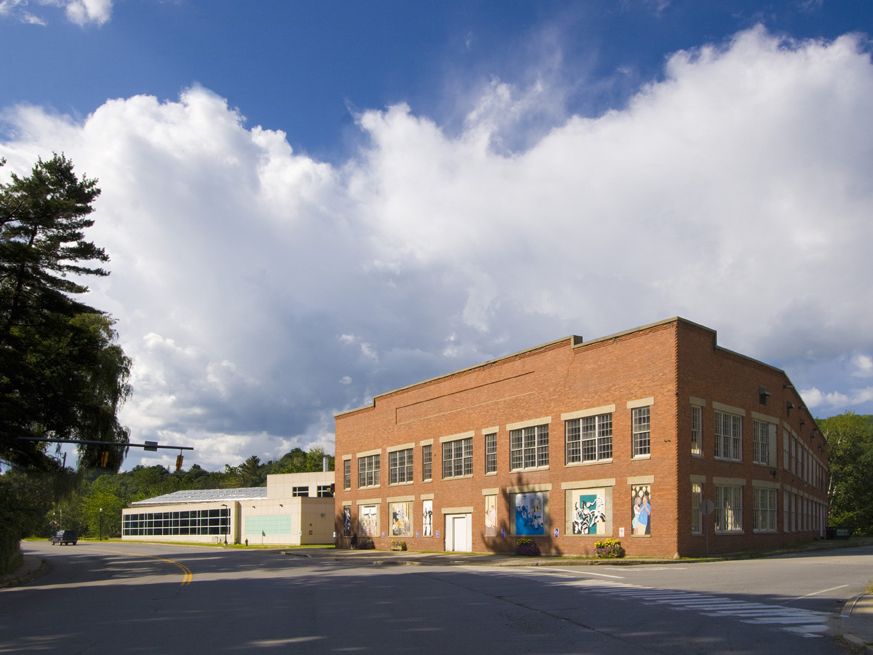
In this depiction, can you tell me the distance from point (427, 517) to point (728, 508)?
835 inches

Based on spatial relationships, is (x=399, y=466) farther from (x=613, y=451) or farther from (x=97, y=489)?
(x=97, y=489)

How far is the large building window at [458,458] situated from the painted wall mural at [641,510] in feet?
46.6

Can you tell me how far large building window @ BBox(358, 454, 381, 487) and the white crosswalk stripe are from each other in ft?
142

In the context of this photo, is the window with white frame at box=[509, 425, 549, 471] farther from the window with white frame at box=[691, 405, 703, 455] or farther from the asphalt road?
the asphalt road

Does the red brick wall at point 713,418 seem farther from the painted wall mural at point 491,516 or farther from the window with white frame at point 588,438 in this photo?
the painted wall mural at point 491,516

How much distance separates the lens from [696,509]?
39.2 meters

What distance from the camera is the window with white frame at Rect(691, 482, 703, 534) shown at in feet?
128

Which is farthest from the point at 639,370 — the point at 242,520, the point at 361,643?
the point at 242,520

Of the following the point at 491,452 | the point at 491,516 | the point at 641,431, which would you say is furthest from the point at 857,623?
the point at 491,452

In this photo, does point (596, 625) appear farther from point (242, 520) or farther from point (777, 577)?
point (242, 520)

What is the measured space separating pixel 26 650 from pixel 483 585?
13.7 m

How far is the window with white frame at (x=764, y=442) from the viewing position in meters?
44.7

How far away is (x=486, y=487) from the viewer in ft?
166

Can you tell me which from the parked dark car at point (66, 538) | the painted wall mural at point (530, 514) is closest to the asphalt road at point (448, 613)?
the painted wall mural at point (530, 514)
